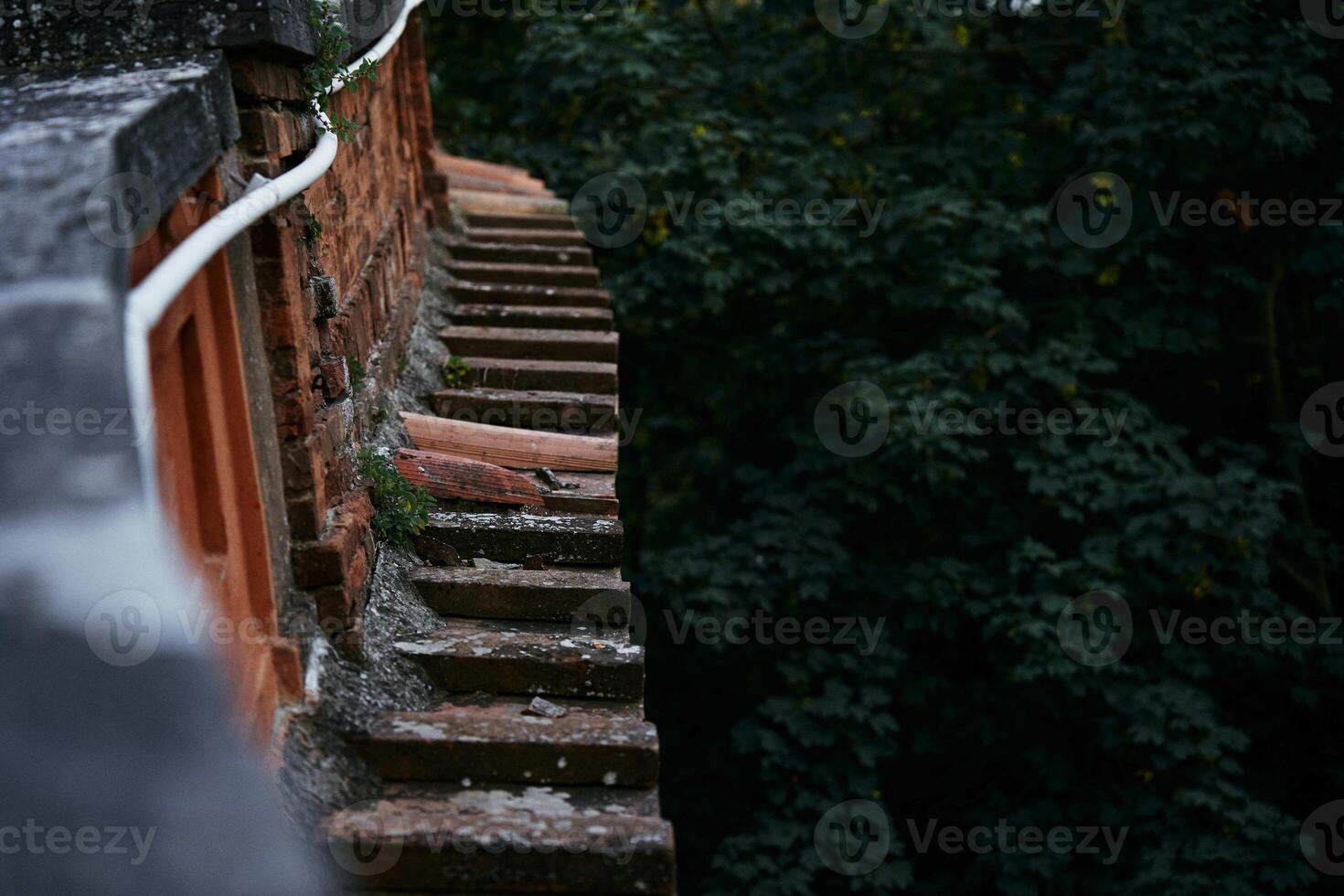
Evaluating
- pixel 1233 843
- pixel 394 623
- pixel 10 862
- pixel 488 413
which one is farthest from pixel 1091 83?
pixel 10 862

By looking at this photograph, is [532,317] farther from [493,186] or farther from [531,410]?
[493,186]

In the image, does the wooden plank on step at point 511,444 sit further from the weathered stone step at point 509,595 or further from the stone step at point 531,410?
the weathered stone step at point 509,595

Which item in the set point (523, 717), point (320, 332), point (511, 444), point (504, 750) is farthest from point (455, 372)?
point (504, 750)

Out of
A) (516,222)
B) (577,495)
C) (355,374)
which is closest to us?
(355,374)

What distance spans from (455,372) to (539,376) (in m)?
0.23

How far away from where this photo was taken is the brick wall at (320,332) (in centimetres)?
165

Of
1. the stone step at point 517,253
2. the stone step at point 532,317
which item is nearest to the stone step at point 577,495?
the stone step at point 532,317

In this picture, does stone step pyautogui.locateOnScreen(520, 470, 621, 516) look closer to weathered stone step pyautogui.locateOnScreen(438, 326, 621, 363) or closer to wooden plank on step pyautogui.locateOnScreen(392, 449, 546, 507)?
wooden plank on step pyautogui.locateOnScreen(392, 449, 546, 507)

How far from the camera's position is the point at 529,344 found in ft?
10.5

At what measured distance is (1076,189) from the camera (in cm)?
636

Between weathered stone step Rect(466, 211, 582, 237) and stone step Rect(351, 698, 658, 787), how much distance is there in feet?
9.24

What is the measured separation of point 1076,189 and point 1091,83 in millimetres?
584

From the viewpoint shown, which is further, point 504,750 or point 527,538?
point 527,538

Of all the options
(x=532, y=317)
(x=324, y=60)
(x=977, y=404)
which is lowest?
(x=977, y=404)
